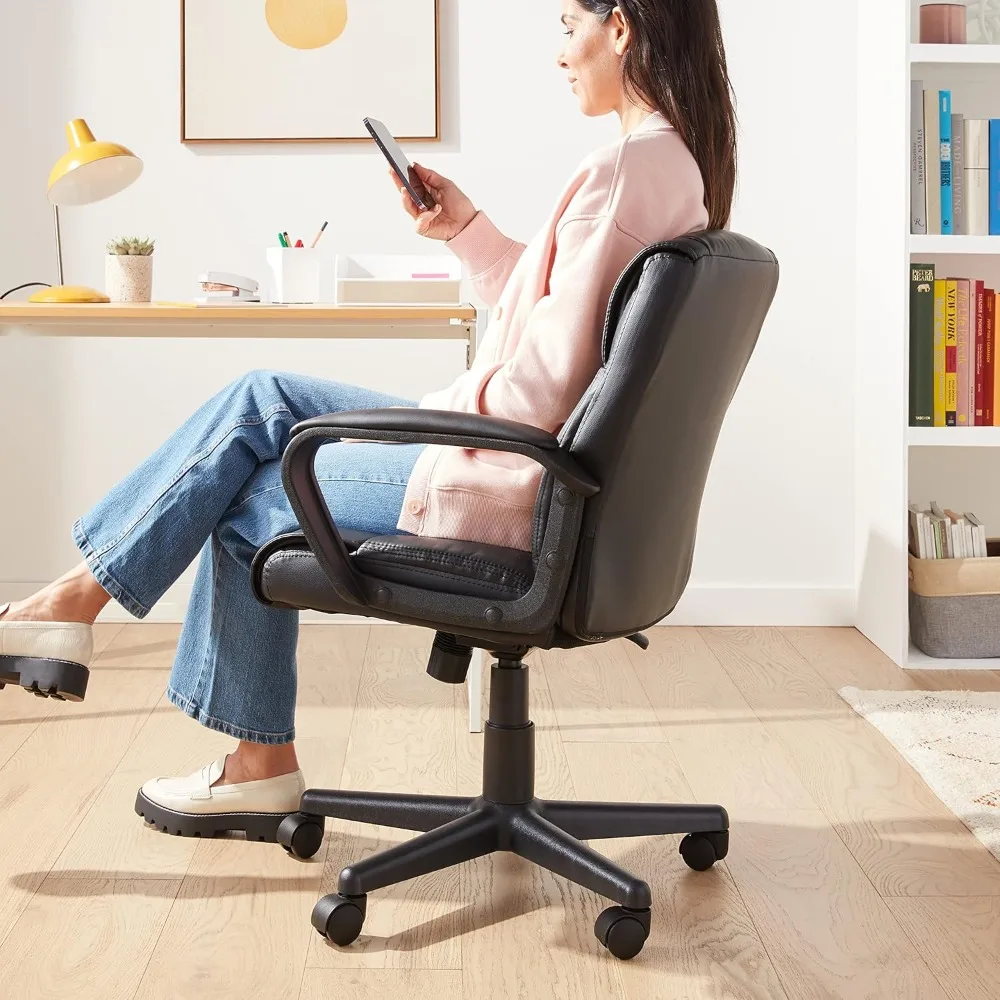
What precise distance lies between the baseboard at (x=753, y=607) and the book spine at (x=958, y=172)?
0.93m

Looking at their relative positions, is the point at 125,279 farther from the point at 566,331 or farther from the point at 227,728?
the point at 566,331

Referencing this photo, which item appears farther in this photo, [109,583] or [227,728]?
[227,728]

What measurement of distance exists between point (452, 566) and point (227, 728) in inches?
21.9

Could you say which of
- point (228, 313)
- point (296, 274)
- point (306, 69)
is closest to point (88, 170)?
point (296, 274)

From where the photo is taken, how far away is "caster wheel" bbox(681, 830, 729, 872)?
1.69 m

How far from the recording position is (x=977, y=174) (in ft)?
9.25

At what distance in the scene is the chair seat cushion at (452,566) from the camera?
1.36 metres

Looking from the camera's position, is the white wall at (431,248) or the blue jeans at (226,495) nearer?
the blue jeans at (226,495)

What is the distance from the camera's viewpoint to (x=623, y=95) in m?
1.50

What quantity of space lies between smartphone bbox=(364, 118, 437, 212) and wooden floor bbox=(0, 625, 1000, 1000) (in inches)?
36.2

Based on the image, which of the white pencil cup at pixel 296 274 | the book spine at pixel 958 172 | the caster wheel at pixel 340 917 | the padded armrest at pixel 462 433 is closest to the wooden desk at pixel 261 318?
the white pencil cup at pixel 296 274

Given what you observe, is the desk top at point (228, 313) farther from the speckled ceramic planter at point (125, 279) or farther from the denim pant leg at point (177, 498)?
the denim pant leg at point (177, 498)

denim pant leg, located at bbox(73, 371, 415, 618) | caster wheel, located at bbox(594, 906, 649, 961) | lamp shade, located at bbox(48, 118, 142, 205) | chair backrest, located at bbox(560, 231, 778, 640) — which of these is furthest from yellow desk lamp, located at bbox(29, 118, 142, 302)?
caster wheel, located at bbox(594, 906, 649, 961)

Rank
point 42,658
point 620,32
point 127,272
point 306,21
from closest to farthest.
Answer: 1. point 620,32
2. point 42,658
3. point 127,272
4. point 306,21
